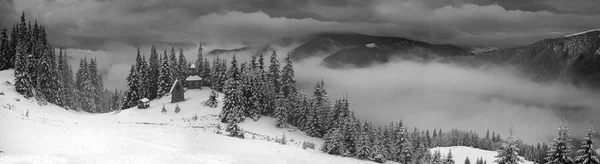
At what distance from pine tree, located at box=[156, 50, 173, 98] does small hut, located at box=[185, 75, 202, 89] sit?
5.30m

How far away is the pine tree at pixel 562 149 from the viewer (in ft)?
105

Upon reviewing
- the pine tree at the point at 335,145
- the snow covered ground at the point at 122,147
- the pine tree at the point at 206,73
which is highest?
the pine tree at the point at 206,73

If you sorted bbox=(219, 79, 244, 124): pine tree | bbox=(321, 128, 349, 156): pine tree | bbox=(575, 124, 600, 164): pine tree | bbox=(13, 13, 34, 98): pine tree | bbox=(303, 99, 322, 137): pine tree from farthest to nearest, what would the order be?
bbox=(303, 99, 322, 137): pine tree
bbox=(219, 79, 244, 124): pine tree
bbox=(13, 13, 34, 98): pine tree
bbox=(321, 128, 349, 156): pine tree
bbox=(575, 124, 600, 164): pine tree

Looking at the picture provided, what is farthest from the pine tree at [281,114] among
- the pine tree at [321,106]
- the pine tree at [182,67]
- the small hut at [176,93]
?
the pine tree at [182,67]

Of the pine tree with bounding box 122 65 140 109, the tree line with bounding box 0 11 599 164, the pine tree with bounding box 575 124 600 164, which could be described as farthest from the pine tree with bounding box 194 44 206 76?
the pine tree with bounding box 575 124 600 164

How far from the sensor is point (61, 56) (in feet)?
293

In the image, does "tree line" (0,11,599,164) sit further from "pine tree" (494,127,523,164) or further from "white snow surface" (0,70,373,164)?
"pine tree" (494,127,523,164)

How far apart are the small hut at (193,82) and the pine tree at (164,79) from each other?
17.4 ft

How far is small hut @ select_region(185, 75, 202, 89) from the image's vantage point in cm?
8700

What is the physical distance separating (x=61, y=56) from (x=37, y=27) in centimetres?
1285

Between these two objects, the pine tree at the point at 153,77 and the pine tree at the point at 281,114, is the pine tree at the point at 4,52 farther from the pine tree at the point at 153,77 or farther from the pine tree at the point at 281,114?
the pine tree at the point at 281,114

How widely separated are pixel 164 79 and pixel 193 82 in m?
7.34

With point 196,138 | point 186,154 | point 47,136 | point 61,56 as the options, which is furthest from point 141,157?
point 61,56

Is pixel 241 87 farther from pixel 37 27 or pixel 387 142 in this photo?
pixel 37 27
